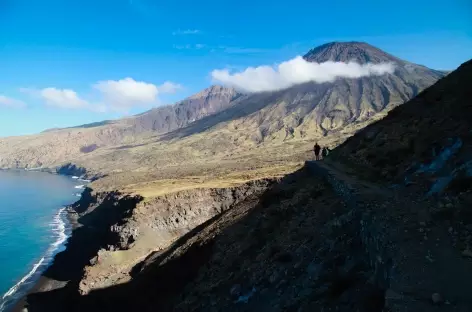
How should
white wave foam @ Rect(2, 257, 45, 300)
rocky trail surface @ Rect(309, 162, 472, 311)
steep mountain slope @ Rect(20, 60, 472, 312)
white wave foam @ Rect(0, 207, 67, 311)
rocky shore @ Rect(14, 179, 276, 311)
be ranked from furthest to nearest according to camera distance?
1. white wave foam @ Rect(0, 207, 67, 311)
2. white wave foam @ Rect(2, 257, 45, 300)
3. rocky shore @ Rect(14, 179, 276, 311)
4. steep mountain slope @ Rect(20, 60, 472, 312)
5. rocky trail surface @ Rect(309, 162, 472, 311)

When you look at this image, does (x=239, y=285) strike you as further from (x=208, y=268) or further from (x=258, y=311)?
(x=208, y=268)

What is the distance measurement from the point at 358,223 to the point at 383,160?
490 inches

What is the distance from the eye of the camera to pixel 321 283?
2048 centimetres

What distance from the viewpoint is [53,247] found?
10138 cm

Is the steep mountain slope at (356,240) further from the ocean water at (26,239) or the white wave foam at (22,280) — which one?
the ocean water at (26,239)

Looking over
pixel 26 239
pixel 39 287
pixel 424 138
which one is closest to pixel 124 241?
pixel 39 287

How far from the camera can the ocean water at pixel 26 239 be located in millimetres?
77562

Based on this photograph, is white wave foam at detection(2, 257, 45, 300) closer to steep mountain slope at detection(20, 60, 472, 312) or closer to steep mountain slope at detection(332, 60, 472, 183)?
steep mountain slope at detection(20, 60, 472, 312)

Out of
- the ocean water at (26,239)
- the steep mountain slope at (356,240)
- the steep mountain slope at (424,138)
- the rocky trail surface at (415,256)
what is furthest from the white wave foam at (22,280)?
the rocky trail surface at (415,256)

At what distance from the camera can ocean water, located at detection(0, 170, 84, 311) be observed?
77.6 m

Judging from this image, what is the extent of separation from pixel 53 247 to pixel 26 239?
13243 mm

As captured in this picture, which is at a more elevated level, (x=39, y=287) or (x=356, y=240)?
(x=356, y=240)

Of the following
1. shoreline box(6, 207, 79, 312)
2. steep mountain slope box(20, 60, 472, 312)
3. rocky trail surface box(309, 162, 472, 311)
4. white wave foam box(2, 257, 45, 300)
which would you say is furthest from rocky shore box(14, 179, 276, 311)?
rocky trail surface box(309, 162, 472, 311)

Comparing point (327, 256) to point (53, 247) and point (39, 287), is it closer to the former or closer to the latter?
point (39, 287)
